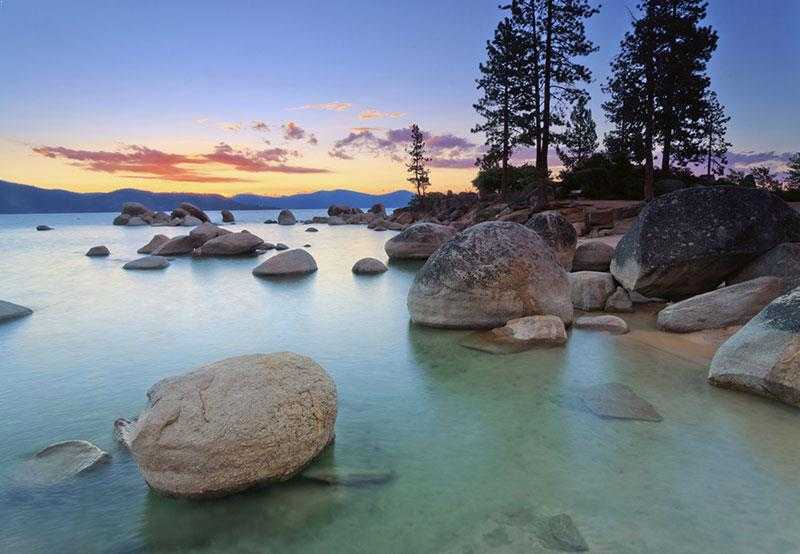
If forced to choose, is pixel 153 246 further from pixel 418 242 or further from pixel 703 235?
pixel 703 235

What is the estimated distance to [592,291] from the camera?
10914mm

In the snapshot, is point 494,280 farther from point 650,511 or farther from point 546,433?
point 650,511

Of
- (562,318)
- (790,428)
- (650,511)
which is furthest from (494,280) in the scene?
(650,511)

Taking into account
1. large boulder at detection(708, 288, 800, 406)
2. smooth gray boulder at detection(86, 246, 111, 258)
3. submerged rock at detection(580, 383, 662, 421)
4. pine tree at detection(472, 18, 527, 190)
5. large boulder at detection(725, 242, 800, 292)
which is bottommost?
smooth gray boulder at detection(86, 246, 111, 258)

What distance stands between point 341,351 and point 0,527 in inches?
205

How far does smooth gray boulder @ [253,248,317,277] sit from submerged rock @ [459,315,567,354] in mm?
10083

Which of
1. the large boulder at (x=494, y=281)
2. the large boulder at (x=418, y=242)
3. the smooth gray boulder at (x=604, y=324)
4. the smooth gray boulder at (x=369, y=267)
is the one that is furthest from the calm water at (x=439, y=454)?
the large boulder at (x=418, y=242)

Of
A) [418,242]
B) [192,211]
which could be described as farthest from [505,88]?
[192,211]

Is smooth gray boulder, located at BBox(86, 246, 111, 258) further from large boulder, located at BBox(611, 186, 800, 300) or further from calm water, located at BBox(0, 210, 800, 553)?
large boulder, located at BBox(611, 186, 800, 300)

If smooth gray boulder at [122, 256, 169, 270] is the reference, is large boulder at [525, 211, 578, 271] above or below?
above

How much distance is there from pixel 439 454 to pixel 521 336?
3.93 m

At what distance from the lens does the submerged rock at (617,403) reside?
219 inches

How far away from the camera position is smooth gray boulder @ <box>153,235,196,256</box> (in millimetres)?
24141

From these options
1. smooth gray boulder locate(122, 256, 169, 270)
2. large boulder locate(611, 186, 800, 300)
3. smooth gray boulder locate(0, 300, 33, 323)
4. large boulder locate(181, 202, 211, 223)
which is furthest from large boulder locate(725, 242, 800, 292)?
large boulder locate(181, 202, 211, 223)
